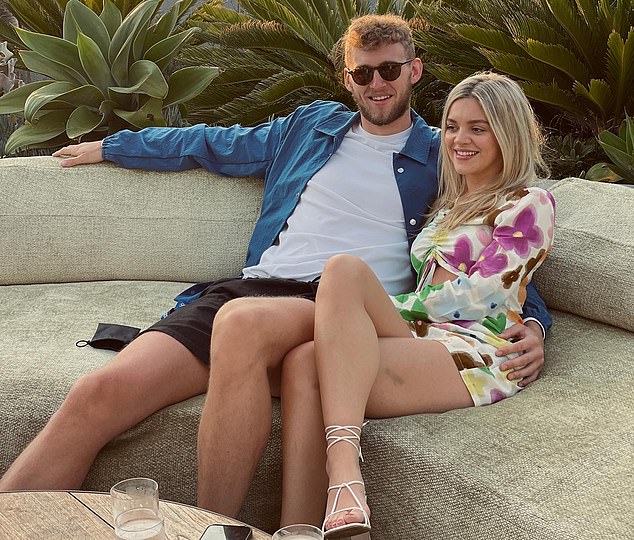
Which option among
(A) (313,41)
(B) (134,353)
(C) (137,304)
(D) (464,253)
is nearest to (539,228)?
(D) (464,253)

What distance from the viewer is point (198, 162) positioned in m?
3.52

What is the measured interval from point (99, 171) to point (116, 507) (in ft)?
7.23

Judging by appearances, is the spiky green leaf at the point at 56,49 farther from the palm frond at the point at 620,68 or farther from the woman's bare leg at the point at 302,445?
the palm frond at the point at 620,68

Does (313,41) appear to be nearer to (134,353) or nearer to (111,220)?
(111,220)

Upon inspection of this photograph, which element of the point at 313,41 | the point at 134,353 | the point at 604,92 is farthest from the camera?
the point at 313,41

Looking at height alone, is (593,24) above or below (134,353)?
above

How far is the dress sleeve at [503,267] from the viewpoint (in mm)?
2455

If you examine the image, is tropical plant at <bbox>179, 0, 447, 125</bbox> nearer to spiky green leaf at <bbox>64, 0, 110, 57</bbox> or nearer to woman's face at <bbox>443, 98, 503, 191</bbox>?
spiky green leaf at <bbox>64, 0, 110, 57</bbox>

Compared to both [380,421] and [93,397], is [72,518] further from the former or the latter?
[380,421]

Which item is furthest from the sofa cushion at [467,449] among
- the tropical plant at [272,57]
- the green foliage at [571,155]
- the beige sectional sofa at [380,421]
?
the tropical plant at [272,57]

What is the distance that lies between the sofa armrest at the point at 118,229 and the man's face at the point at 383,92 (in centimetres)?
57

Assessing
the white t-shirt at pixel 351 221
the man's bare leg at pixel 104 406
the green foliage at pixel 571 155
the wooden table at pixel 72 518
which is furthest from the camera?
the green foliage at pixel 571 155

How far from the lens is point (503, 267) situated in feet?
8.04

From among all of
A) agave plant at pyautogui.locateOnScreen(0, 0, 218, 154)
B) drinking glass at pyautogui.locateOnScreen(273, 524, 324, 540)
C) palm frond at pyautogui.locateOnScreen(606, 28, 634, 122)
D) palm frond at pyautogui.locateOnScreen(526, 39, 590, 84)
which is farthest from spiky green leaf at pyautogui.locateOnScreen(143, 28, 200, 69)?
drinking glass at pyautogui.locateOnScreen(273, 524, 324, 540)
